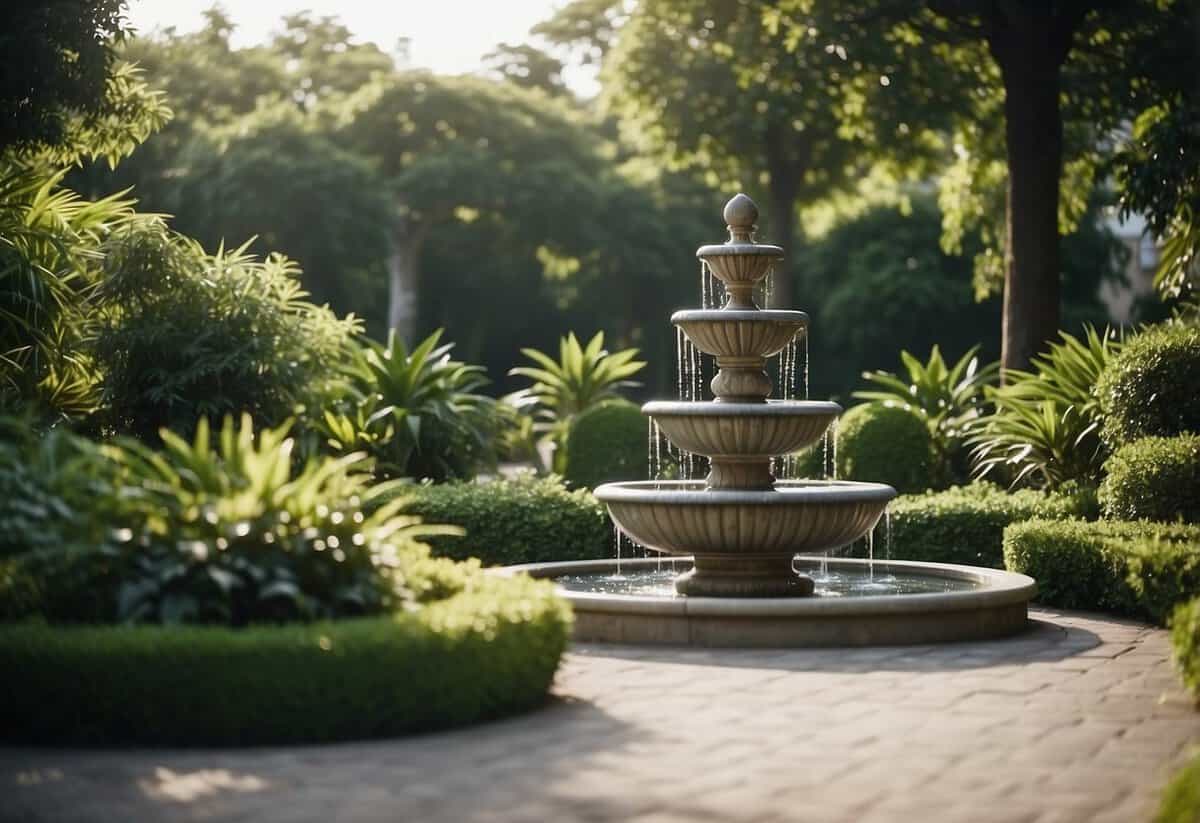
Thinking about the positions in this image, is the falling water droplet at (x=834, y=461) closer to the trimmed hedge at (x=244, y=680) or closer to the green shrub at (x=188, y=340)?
the green shrub at (x=188, y=340)

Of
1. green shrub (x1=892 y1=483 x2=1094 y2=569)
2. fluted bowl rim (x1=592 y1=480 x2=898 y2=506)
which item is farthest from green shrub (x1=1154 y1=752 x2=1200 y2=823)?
green shrub (x1=892 y1=483 x2=1094 y2=569)

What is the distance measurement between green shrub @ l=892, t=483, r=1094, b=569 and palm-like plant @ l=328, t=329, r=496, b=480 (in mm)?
4584

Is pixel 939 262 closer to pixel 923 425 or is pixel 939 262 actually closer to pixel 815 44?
pixel 815 44

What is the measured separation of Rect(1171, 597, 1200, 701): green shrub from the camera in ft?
25.9

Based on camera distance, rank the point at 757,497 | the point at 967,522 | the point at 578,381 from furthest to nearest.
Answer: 1. the point at 578,381
2. the point at 967,522
3. the point at 757,497

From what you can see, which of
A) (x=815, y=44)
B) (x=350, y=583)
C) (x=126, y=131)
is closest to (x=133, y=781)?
(x=350, y=583)

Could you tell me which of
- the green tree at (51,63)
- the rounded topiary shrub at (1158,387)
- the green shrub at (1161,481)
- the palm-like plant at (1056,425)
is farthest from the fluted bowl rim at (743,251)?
the green tree at (51,63)

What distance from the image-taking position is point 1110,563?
38.7 feet

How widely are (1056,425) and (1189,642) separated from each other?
8.01 metres

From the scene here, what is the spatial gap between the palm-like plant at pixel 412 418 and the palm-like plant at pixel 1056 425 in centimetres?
523

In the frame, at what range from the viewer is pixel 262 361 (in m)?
14.8

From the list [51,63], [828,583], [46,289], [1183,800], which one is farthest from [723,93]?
[1183,800]

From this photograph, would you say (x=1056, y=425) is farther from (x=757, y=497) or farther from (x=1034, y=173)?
(x=757, y=497)

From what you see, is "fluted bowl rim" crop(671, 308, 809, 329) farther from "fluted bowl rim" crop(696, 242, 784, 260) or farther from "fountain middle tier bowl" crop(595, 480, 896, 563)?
"fountain middle tier bowl" crop(595, 480, 896, 563)
